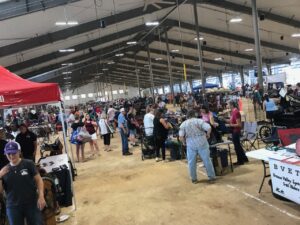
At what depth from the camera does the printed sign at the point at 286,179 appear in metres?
4.17

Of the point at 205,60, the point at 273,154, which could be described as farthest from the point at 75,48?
the point at 273,154

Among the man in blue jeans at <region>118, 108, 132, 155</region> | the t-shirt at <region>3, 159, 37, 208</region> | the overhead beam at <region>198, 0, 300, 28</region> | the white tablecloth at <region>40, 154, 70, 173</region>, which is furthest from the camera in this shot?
the overhead beam at <region>198, 0, 300, 28</region>

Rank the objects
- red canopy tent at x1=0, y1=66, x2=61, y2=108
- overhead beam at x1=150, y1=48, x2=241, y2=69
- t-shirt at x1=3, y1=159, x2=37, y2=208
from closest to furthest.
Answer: t-shirt at x1=3, y1=159, x2=37, y2=208 → red canopy tent at x1=0, y1=66, x2=61, y2=108 → overhead beam at x1=150, y1=48, x2=241, y2=69

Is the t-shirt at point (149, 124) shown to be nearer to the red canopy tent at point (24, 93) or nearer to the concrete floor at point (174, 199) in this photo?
the concrete floor at point (174, 199)

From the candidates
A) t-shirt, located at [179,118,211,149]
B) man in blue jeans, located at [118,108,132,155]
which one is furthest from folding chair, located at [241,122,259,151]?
man in blue jeans, located at [118,108,132,155]

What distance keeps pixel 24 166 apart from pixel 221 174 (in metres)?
4.27

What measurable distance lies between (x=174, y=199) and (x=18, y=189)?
2824mm

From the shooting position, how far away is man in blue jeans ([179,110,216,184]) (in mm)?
6164

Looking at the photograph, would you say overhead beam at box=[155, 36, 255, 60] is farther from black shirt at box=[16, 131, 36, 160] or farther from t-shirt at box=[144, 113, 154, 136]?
black shirt at box=[16, 131, 36, 160]

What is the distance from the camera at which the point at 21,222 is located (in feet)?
11.5

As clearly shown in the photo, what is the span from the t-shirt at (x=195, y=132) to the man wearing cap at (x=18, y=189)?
10.8ft

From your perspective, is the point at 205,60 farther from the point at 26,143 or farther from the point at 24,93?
the point at 24,93

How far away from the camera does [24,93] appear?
496 cm

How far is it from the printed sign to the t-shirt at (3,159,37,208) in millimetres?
3080
